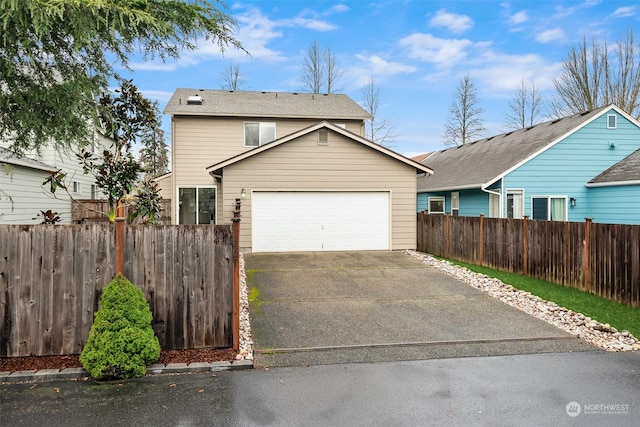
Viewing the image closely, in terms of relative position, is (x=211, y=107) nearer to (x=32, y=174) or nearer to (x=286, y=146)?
(x=286, y=146)

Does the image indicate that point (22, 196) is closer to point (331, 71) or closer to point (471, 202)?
point (471, 202)

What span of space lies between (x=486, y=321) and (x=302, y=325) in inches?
118

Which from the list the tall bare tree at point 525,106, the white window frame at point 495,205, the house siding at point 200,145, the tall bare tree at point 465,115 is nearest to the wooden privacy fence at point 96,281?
the house siding at point 200,145

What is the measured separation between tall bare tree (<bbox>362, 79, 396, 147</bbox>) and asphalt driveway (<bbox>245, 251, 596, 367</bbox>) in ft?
64.1

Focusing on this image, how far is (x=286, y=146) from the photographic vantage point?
45.3ft

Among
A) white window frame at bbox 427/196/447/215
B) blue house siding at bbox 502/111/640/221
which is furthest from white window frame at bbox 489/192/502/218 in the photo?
white window frame at bbox 427/196/447/215

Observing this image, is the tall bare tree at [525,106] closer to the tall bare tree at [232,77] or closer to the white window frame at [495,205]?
the white window frame at [495,205]

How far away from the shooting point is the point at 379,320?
682 cm

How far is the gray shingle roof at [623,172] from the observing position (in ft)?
47.9

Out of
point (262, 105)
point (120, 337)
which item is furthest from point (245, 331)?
point (262, 105)

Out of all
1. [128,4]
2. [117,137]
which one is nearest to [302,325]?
[117,137]

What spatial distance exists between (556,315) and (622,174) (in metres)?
10.9

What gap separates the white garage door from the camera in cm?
1364

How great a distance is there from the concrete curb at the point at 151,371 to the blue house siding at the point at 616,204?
15.0 meters
